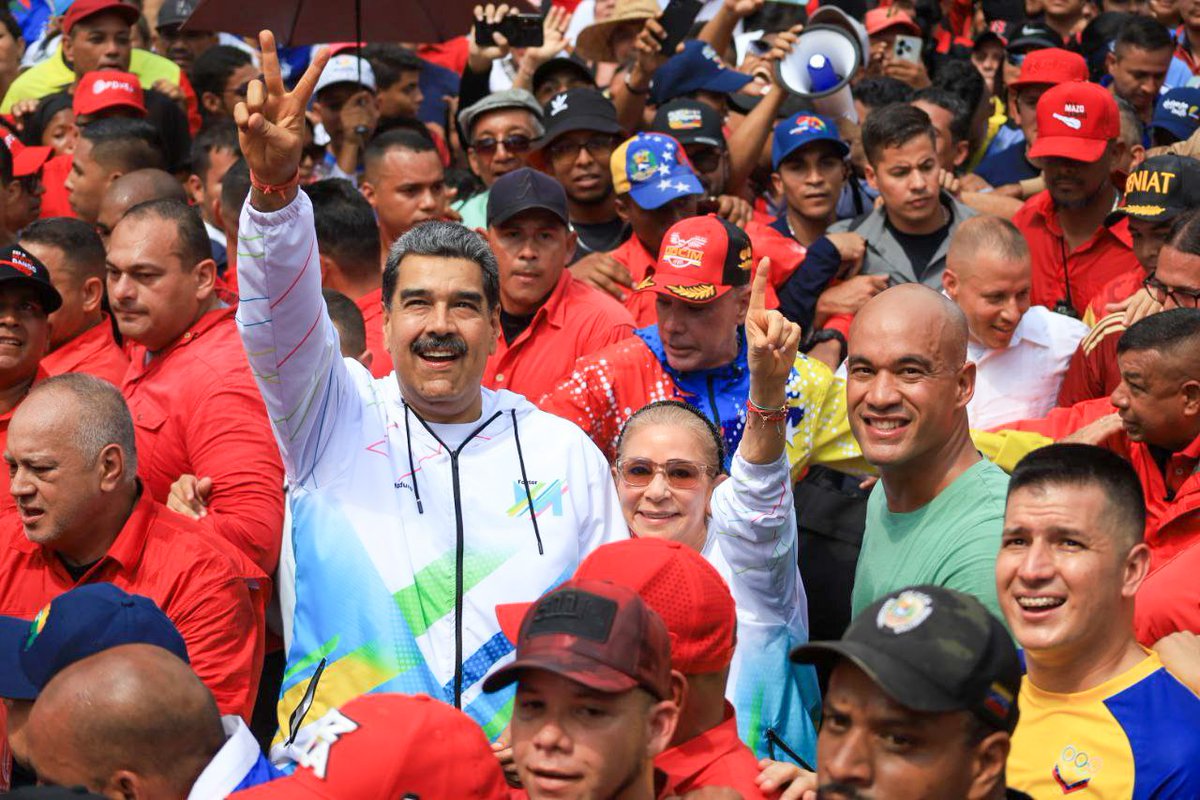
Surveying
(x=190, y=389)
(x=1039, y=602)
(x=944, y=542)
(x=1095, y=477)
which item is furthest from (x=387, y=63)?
(x=1039, y=602)

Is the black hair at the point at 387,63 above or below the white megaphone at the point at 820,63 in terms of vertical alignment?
above

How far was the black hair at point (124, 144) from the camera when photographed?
320 inches

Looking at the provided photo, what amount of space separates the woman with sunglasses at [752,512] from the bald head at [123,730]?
4.80ft

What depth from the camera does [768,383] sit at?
4094 millimetres

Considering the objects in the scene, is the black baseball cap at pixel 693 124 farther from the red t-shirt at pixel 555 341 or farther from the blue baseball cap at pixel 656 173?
the red t-shirt at pixel 555 341

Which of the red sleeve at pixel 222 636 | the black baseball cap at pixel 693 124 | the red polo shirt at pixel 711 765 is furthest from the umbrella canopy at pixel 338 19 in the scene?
the red polo shirt at pixel 711 765

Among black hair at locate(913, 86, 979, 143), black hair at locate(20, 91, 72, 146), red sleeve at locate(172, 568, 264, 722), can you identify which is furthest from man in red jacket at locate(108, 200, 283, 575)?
black hair at locate(913, 86, 979, 143)

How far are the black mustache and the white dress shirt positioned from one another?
245cm

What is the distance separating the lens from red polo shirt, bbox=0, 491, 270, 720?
14.9ft

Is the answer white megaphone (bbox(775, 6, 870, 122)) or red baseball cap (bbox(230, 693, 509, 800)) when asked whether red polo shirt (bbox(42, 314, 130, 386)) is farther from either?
white megaphone (bbox(775, 6, 870, 122))

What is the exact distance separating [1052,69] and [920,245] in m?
2.28

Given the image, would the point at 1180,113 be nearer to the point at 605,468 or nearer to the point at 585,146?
the point at 585,146

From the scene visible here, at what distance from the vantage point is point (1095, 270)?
7164mm

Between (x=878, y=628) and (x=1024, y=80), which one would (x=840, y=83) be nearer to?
(x=1024, y=80)
